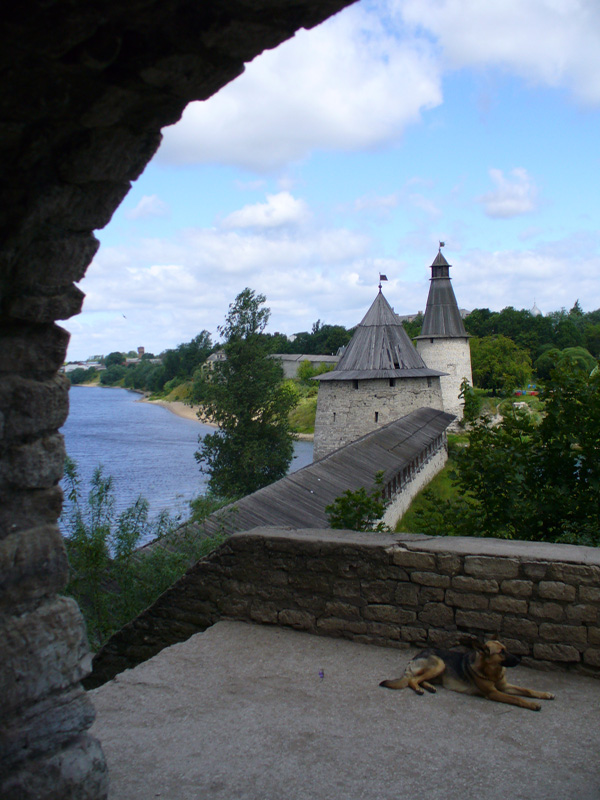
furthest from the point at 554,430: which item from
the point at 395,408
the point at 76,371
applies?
the point at 76,371

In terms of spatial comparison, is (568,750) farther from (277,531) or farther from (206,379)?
(206,379)

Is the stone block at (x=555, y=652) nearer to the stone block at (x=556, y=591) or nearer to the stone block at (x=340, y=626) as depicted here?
the stone block at (x=556, y=591)

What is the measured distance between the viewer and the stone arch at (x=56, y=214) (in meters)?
1.75

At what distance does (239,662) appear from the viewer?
3.87 m

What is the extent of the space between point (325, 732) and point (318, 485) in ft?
21.8

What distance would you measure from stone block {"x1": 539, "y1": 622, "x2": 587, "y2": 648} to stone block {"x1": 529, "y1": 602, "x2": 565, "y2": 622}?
4 centimetres

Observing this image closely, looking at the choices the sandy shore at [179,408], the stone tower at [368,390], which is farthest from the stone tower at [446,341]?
the sandy shore at [179,408]

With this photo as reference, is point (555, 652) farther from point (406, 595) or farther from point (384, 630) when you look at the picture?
point (384, 630)

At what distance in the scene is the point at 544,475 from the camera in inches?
259

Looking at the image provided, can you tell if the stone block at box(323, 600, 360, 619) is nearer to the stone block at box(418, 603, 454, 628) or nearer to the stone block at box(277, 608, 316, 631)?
the stone block at box(277, 608, 316, 631)

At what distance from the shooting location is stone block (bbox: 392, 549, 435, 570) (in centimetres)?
392

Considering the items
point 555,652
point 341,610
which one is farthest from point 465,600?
point 341,610

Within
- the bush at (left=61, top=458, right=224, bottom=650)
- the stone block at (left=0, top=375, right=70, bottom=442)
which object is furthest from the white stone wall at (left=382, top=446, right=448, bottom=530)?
the stone block at (left=0, top=375, right=70, bottom=442)

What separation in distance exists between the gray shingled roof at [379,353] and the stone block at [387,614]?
60.0ft
